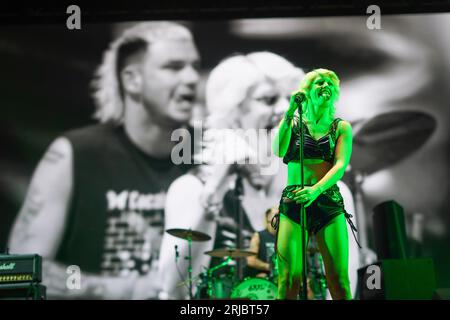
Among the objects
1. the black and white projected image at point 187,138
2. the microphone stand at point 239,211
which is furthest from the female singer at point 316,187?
the microphone stand at point 239,211

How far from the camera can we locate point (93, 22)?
280 inches

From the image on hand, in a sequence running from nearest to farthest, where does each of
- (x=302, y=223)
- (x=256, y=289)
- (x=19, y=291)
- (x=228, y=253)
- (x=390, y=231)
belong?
(x=302, y=223) → (x=19, y=291) → (x=256, y=289) → (x=390, y=231) → (x=228, y=253)

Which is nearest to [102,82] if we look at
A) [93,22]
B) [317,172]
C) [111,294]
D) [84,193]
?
[93,22]

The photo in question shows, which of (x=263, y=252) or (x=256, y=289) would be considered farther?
(x=263, y=252)

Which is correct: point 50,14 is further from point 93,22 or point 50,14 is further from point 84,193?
point 84,193

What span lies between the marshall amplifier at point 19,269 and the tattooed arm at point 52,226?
206cm

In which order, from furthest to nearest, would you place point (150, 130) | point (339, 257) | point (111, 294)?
point (150, 130) < point (111, 294) < point (339, 257)

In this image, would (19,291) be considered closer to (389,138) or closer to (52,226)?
(52,226)

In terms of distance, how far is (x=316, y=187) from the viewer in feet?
9.69

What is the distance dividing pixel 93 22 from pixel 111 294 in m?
3.32

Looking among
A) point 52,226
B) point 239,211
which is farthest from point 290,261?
point 52,226

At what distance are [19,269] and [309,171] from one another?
2.63 metres

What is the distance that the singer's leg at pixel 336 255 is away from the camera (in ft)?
9.57

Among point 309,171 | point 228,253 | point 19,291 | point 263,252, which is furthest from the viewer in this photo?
point 263,252
